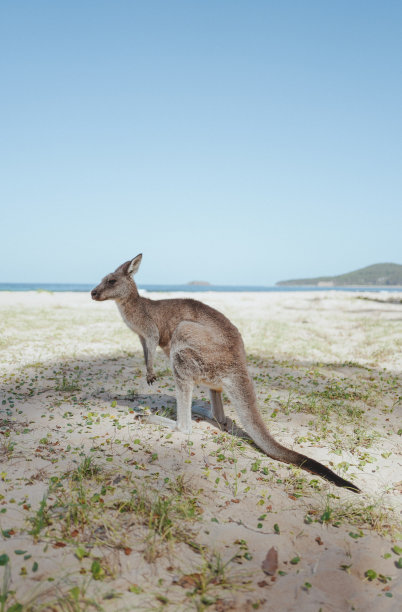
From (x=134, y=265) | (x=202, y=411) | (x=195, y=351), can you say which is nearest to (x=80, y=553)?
(x=195, y=351)

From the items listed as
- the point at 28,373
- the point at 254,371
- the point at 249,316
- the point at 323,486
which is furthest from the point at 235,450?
the point at 249,316

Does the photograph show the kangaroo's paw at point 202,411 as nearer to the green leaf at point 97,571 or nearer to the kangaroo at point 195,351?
the kangaroo at point 195,351

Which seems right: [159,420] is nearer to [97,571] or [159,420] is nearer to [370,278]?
[97,571]

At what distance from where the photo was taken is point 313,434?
5.21m

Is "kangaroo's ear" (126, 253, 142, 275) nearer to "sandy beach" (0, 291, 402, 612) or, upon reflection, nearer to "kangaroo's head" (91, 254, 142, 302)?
"kangaroo's head" (91, 254, 142, 302)

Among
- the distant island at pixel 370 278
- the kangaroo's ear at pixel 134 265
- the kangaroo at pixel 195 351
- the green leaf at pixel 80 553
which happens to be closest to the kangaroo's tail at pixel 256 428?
the kangaroo at pixel 195 351

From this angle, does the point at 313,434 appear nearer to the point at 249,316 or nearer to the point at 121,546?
the point at 121,546

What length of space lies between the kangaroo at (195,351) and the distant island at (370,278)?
146 m

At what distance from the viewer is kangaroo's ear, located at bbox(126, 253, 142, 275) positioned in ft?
16.6

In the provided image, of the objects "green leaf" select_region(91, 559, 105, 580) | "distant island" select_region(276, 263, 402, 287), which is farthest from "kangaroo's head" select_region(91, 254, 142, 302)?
"distant island" select_region(276, 263, 402, 287)

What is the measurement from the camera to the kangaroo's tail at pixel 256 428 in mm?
3963

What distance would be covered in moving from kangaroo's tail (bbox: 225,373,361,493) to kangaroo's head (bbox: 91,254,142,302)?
71.8 inches

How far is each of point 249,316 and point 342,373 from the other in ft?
35.1

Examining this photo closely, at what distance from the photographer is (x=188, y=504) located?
3.34 m
